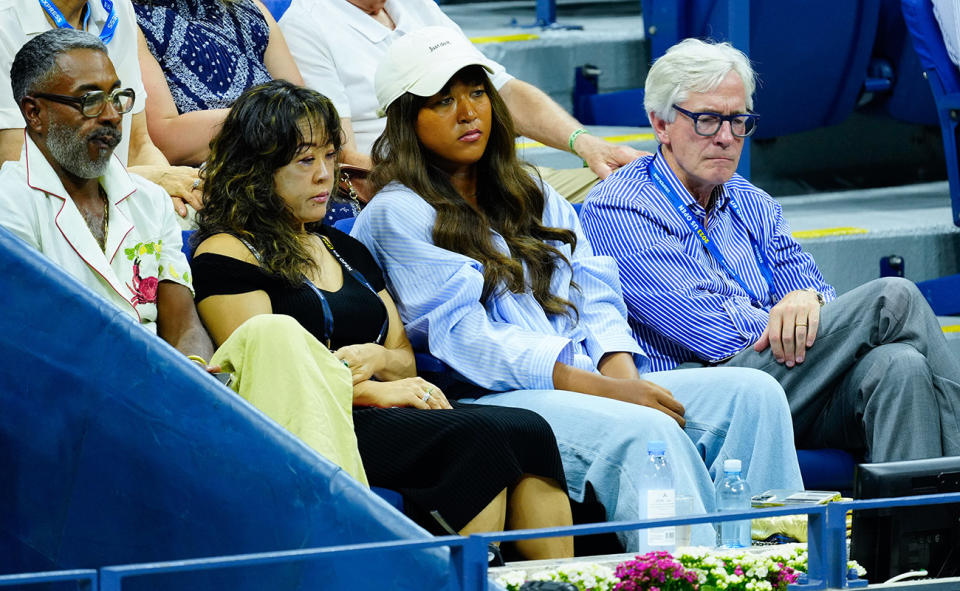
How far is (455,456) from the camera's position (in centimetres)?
256

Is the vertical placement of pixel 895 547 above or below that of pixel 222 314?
below

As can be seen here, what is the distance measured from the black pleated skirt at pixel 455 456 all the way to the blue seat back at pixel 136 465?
21.5 inches

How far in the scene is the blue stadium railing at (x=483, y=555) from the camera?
1493 millimetres

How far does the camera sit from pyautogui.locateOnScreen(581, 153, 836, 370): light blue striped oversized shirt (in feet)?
10.3

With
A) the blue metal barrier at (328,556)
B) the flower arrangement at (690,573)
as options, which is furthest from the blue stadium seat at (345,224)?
the blue metal barrier at (328,556)

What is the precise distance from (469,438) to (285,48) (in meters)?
1.46

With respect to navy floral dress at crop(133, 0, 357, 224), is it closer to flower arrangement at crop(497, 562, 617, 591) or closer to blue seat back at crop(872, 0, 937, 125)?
flower arrangement at crop(497, 562, 617, 591)

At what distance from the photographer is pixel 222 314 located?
8.88ft

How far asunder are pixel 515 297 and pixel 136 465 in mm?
1081

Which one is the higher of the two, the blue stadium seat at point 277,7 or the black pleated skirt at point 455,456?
the blue stadium seat at point 277,7

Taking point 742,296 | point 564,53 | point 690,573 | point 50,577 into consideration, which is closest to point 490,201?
point 742,296

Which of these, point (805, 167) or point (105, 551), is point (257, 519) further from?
point (805, 167)

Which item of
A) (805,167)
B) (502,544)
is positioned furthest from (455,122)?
(805,167)

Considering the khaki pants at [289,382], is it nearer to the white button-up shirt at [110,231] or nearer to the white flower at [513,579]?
the white button-up shirt at [110,231]
